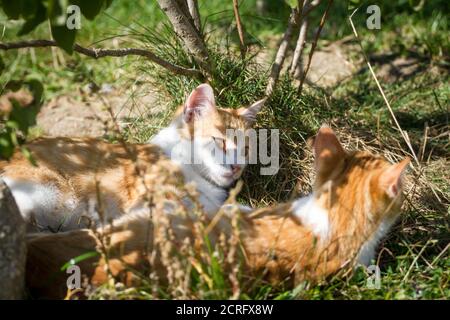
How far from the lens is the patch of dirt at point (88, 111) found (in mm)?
4738

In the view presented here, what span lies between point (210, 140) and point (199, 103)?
0.21m

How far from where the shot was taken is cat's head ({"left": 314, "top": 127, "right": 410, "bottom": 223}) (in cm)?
298

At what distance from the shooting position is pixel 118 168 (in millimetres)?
3709

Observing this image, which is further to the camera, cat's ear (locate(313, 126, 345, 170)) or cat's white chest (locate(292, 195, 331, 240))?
cat's ear (locate(313, 126, 345, 170))

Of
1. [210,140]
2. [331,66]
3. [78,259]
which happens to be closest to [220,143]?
[210,140]

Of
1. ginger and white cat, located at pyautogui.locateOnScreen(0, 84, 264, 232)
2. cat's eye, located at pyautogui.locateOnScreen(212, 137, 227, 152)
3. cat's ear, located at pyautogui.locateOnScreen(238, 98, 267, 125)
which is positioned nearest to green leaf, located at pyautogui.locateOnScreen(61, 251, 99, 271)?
ginger and white cat, located at pyautogui.locateOnScreen(0, 84, 264, 232)

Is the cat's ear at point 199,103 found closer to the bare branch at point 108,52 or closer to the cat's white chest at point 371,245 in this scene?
the bare branch at point 108,52

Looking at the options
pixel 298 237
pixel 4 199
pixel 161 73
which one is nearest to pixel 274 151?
pixel 161 73

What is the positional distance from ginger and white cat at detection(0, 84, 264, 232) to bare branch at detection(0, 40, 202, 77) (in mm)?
274

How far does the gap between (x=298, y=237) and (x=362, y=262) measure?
35 centimetres

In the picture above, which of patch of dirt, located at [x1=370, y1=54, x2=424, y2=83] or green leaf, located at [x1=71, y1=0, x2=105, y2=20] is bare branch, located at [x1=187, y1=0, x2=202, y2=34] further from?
patch of dirt, located at [x1=370, y1=54, x2=424, y2=83]

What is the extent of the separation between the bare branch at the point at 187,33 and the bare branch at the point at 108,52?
79 millimetres

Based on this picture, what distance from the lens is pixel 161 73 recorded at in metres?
4.53
